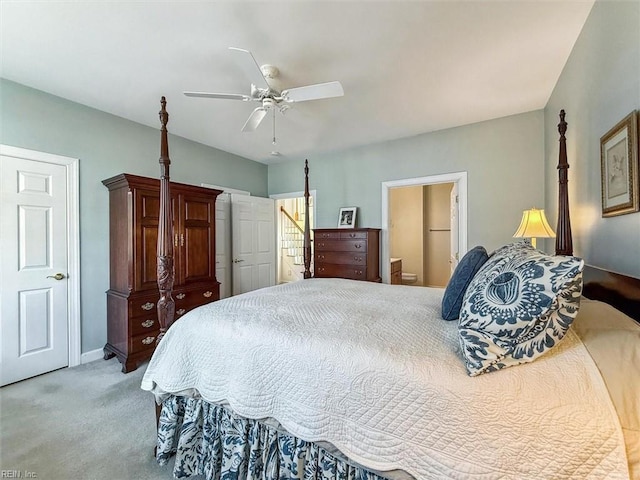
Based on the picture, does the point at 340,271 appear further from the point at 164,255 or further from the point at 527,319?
the point at 527,319

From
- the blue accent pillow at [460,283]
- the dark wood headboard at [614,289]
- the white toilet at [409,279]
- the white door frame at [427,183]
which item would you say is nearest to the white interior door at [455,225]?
the white door frame at [427,183]

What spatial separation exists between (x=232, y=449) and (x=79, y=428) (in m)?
1.37

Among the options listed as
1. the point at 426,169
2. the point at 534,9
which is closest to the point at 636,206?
the point at 534,9

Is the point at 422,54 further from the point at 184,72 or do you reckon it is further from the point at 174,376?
the point at 174,376

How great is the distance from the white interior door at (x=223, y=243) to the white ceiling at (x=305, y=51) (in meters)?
1.42

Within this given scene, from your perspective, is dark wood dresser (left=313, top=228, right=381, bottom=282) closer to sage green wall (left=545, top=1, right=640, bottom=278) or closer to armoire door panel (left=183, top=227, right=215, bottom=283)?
armoire door panel (left=183, top=227, right=215, bottom=283)

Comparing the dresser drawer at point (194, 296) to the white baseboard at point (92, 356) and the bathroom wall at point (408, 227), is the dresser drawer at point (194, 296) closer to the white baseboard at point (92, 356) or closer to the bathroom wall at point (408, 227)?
the white baseboard at point (92, 356)

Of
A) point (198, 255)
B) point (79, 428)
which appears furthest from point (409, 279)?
point (79, 428)

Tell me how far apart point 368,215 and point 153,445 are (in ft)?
11.4

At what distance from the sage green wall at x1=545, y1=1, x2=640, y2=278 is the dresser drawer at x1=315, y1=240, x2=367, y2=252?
7.11ft

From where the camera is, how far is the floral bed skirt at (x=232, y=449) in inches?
45.1

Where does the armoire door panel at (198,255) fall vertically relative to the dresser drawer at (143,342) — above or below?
above

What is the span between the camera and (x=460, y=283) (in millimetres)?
1415

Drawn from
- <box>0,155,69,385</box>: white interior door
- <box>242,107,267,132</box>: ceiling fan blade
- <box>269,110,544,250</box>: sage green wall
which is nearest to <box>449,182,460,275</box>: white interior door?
<box>269,110,544,250</box>: sage green wall
